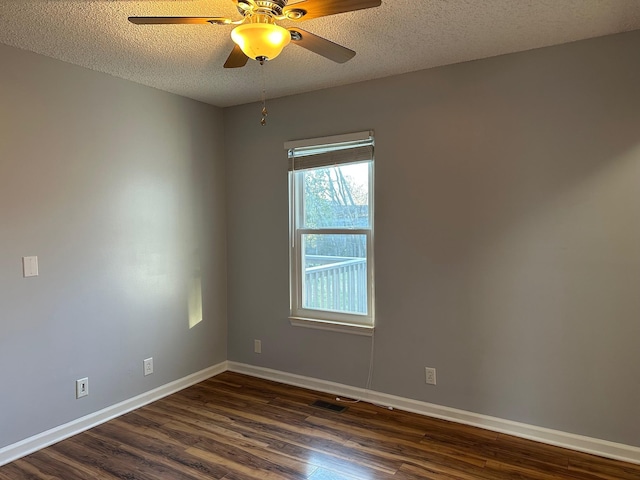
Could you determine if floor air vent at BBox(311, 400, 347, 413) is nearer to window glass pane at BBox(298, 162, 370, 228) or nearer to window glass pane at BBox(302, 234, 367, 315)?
window glass pane at BBox(302, 234, 367, 315)

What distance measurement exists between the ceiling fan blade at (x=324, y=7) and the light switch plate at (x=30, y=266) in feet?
6.92

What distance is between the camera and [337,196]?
11.5ft

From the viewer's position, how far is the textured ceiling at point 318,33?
2160 millimetres

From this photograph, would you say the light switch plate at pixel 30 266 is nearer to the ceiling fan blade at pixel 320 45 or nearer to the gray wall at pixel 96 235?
the gray wall at pixel 96 235

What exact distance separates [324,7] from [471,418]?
262 cm

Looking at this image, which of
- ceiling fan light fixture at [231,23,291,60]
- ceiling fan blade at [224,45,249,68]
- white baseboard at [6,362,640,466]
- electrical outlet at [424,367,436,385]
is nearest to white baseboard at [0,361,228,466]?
white baseboard at [6,362,640,466]

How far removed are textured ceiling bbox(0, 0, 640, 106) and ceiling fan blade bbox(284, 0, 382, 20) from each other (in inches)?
20.7

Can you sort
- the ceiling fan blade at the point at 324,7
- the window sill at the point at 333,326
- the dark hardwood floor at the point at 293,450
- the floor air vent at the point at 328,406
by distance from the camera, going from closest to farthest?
the ceiling fan blade at the point at 324,7 → the dark hardwood floor at the point at 293,450 → the floor air vent at the point at 328,406 → the window sill at the point at 333,326

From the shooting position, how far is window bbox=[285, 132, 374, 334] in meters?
3.36

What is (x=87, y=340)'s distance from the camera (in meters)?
2.97

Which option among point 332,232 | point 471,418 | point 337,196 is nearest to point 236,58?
point 337,196

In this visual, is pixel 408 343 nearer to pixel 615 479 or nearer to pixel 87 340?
pixel 615 479

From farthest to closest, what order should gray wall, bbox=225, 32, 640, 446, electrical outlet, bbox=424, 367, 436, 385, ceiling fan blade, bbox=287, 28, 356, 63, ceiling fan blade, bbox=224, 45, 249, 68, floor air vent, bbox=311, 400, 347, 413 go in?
floor air vent, bbox=311, 400, 347, 413 → electrical outlet, bbox=424, 367, 436, 385 → gray wall, bbox=225, 32, 640, 446 → ceiling fan blade, bbox=224, 45, 249, 68 → ceiling fan blade, bbox=287, 28, 356, 63

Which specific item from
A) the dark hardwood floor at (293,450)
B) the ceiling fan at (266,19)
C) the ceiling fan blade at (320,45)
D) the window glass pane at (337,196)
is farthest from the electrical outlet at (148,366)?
the ceiling fan blade at (320,45)
